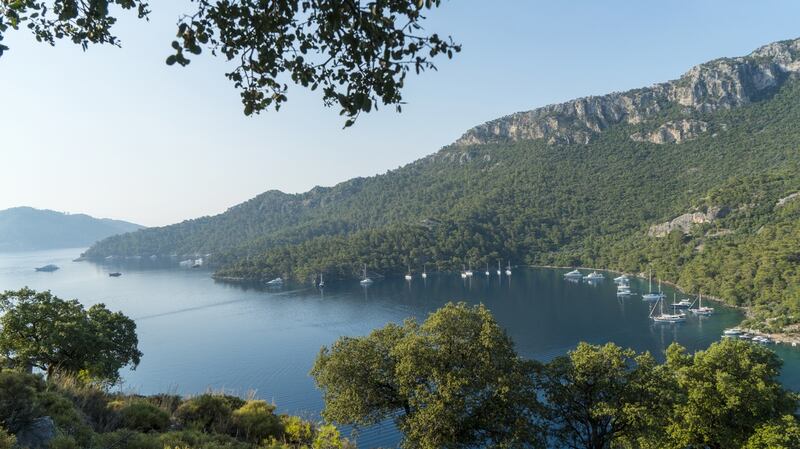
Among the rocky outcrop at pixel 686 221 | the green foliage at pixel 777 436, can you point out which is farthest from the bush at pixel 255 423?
the rocky outcrop at pixel 686 221

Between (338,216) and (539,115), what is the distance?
96207 mm

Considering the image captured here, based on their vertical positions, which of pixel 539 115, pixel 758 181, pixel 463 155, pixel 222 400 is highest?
pixel 539 115

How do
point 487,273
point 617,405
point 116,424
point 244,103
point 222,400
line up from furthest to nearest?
point 487,273, point 617,405, point 222,400, point 116,424, point 244,103

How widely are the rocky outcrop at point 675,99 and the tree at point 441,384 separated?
167 meters

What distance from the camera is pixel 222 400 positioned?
9945 mm

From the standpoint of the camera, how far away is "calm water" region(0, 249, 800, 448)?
4266 cm

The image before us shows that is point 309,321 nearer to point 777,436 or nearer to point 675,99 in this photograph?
point 777,436

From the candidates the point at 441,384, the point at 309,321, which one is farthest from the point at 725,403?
the point at 309,321

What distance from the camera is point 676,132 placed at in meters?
152

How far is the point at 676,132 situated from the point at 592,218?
2102 inches

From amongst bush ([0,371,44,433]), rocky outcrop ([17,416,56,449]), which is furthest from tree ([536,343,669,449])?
bush ([0,371,44,433])

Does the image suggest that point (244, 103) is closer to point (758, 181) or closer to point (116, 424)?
point (116, 424)

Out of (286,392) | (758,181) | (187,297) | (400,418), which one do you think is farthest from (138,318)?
(758,181)

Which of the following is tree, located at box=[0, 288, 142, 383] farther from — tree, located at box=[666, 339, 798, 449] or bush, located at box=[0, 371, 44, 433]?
tree, located at box=[666, 339, 798, 449]
